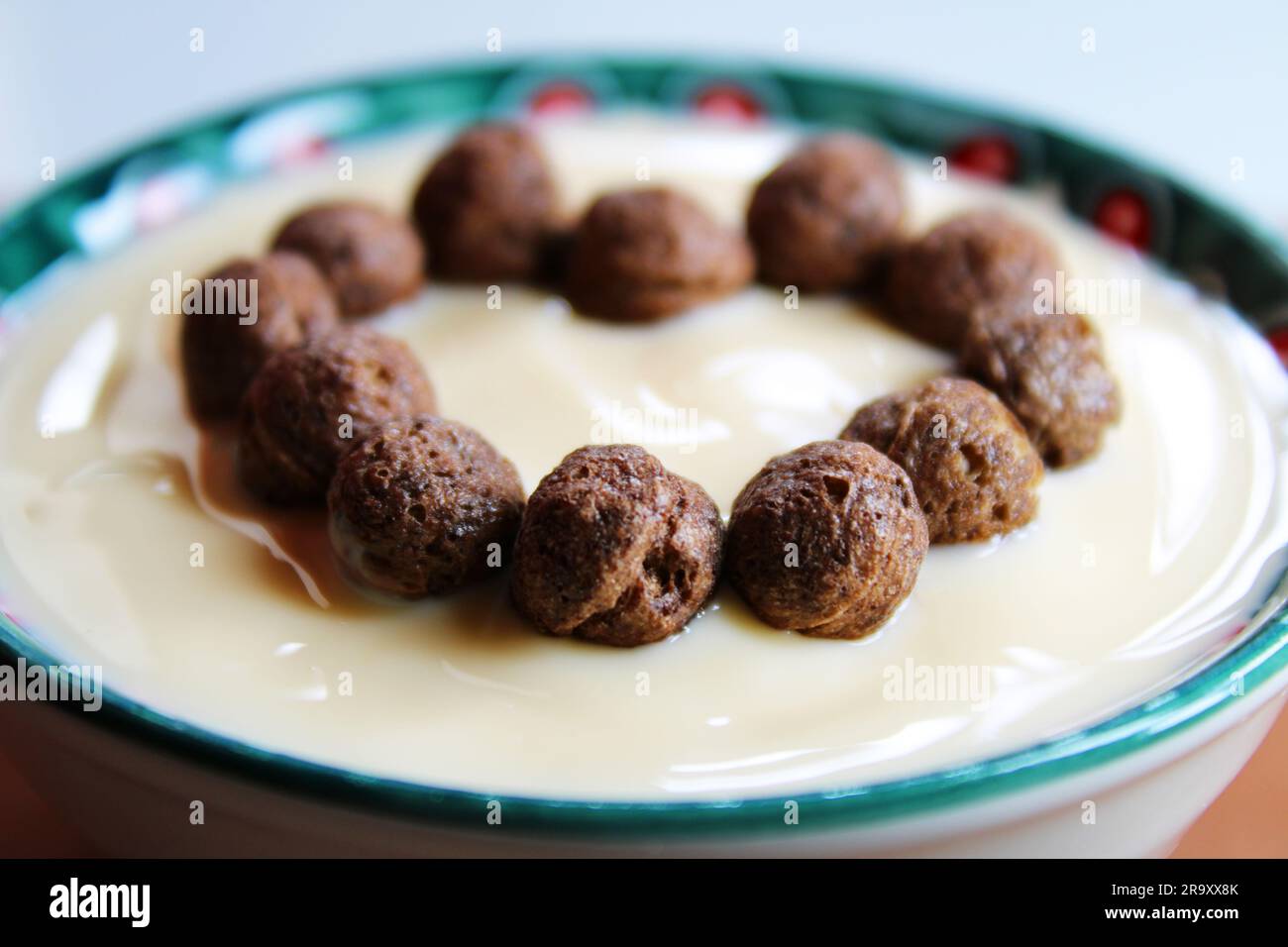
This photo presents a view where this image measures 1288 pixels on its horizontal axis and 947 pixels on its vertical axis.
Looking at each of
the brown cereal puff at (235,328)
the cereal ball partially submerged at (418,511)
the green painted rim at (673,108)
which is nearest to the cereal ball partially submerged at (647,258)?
the brown cereal puff at (235,328)

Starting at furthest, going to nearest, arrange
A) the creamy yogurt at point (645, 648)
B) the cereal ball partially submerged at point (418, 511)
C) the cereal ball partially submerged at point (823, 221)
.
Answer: the cereal ball partially submerged at point (823, 221)
the cereal ball partially submerged at point (418, 511)
the creamy yogurt at point (645, 648)

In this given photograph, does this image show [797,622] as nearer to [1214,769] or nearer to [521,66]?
[1214,769]

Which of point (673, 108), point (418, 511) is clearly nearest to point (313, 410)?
point (418, 511)
